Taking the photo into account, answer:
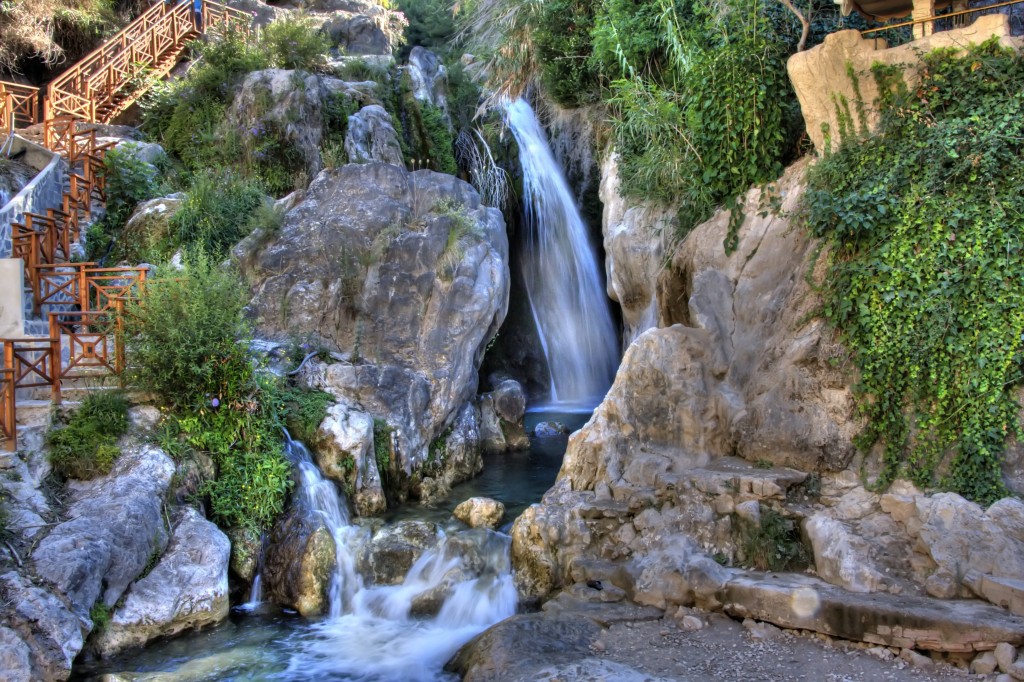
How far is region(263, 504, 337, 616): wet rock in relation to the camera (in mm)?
8023

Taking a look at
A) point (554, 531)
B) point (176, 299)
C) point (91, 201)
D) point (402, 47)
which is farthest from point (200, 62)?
point (554, 531)

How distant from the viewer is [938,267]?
24.2 feet

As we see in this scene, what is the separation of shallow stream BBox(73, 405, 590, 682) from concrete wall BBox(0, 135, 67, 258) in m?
6.79

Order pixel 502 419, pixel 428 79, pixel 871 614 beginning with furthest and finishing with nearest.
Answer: pixel 428 79, pixel 502 419, pixel 871 614

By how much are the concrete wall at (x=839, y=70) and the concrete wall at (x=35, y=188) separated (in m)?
11.8

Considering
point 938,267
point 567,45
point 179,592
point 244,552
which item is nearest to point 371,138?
point 567,45

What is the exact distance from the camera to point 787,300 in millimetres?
8648

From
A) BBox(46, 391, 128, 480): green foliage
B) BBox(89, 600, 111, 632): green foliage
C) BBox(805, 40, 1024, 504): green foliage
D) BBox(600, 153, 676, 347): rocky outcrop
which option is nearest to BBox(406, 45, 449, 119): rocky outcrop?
BBox(600, 153, 676, 347): rocky outcrop

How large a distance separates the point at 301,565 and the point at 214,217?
777cm

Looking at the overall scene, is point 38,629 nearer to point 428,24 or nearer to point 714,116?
point 714,116

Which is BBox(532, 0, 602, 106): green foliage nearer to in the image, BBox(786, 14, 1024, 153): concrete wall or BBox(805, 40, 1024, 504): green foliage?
BBox(786, 14, 1024, 153): concrete wall

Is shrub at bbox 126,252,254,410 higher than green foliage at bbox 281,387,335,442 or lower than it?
higher

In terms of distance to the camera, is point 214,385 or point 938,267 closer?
point 938,267

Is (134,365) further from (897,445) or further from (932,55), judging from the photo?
(932,55)
